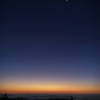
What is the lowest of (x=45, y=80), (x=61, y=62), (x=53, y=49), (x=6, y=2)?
(x=45, y=80)

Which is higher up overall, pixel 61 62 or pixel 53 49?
pixel 53 49

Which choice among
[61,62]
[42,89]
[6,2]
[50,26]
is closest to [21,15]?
[6,2]

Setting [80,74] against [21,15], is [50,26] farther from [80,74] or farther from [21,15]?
[80,74]

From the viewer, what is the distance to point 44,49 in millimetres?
4297

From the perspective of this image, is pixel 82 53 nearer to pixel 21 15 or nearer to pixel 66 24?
pixel 66 24

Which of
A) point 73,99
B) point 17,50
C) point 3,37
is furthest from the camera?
point 17,50

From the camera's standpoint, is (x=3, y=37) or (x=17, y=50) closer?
(x=3, y=37)

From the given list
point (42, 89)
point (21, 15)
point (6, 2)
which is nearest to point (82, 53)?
point (42, 89)

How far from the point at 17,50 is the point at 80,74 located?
60.0 inches

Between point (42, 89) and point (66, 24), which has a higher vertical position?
point (66, 24)

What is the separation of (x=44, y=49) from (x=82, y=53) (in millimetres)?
883

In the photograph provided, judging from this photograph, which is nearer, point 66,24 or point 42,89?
point 66,24

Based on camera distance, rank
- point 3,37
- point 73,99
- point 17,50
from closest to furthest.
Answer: point 73,99 < point 3,37 < point 17,50

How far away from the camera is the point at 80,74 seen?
415 cm
